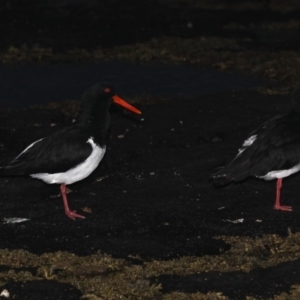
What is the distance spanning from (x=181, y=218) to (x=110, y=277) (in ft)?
6.55

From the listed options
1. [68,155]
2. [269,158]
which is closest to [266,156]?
[269,158]

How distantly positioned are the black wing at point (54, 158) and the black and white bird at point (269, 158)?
164 centimetres

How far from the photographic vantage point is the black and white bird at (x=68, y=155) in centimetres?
1041

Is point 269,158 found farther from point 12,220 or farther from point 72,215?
Result: point 12,220

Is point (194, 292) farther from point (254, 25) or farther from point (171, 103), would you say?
point (254, 25)

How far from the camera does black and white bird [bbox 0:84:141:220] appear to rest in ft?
34.2

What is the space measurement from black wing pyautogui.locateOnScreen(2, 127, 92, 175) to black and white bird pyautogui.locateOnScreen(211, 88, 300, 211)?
164cm

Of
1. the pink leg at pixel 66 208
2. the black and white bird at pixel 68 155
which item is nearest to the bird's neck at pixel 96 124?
the black and white bird at pixel 68 155

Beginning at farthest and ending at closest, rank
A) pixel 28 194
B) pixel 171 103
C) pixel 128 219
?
pixel 171 103 < pixel 28 194 < pixel 128 219

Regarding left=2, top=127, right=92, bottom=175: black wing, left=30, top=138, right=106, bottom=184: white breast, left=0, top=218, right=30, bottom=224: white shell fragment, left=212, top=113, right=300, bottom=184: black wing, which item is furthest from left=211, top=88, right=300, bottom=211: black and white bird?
left=0, top=218, right=30, bottom=224: white shell fragment

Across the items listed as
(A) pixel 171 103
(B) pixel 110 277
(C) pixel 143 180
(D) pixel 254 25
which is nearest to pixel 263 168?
(C) pixel 143 180

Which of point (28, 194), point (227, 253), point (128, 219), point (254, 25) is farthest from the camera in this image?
point (254, 25)

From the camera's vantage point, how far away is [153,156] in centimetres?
1285

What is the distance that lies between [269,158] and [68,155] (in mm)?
2445
